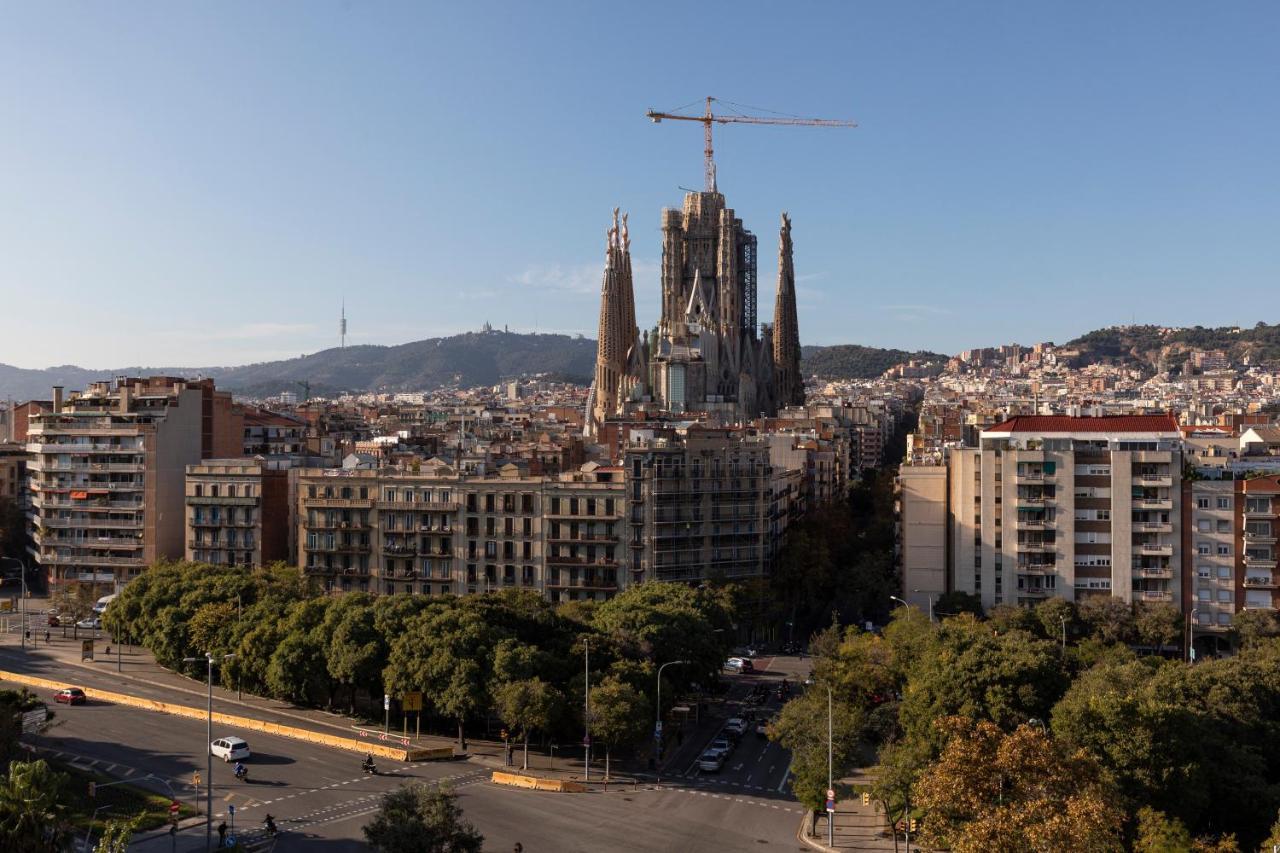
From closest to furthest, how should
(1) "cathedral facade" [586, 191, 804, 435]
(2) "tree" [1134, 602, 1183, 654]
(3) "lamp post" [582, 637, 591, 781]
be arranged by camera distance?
(3) "lamp post" [582, 637, 591, 781], (2) "tree" [1134, 602, 1183, 654], (1) "cathedral facade" [586, 191, 804, 435]

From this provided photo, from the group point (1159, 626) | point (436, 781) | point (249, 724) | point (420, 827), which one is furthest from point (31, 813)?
point (1159, 626)

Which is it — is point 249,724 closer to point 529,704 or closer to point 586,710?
point 529,704

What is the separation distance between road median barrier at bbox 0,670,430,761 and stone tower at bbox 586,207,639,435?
116361 millimetres

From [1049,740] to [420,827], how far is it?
1680cm

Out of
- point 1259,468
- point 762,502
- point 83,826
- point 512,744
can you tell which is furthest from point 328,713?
point 1259,468

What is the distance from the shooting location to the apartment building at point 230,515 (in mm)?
81500

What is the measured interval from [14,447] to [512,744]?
6808 cm

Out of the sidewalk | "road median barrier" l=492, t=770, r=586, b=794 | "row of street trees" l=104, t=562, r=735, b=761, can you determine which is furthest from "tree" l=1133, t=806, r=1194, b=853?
"road median barrier" l=492, t=770, r=586, b=794

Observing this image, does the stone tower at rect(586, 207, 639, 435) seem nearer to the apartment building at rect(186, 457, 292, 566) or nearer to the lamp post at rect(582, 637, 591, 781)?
the apartment building at rect(186, 457, 292, 566)

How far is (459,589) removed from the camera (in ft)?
249

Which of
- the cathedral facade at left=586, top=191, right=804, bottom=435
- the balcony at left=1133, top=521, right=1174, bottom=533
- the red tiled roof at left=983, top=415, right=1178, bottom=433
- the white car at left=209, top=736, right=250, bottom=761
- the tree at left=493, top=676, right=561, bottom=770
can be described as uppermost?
the cathedral facade at left=586, top=191, right=804, bottom=435

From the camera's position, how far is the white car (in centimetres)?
4850

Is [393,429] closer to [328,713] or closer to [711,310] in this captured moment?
[711,310]

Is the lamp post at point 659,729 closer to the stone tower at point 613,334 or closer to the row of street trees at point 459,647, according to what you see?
the row of street trees at point 459,647
